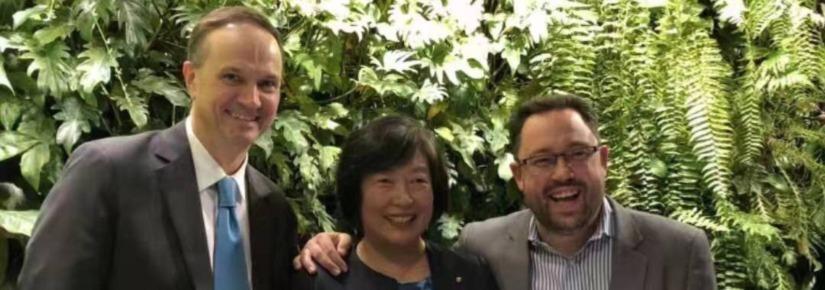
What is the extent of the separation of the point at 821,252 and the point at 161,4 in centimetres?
287

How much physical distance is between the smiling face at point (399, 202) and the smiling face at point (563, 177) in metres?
0.33

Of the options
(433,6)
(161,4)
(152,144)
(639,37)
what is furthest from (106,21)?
(639,37)

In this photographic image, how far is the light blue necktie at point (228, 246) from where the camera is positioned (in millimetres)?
2102

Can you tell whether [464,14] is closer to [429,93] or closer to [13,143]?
[429,93]

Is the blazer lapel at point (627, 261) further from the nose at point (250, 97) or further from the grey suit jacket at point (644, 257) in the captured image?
the nose at point (250, 97)

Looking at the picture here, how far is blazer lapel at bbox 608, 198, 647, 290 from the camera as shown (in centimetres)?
239

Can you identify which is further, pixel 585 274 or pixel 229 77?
pixel 585 274

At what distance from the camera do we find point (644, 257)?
2410mm

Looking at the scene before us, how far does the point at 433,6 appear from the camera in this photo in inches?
132

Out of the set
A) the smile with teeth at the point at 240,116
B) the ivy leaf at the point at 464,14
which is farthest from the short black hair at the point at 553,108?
the ivy leaf at the point at 464,14

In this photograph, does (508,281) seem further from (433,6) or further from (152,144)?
(433,6)

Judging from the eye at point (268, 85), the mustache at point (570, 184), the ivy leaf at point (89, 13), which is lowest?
the mustache at point (570, 184)

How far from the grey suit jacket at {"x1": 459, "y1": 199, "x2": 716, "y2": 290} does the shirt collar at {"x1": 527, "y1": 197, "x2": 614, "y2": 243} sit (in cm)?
2

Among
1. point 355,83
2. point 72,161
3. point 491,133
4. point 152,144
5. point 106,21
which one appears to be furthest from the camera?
point 491,133
